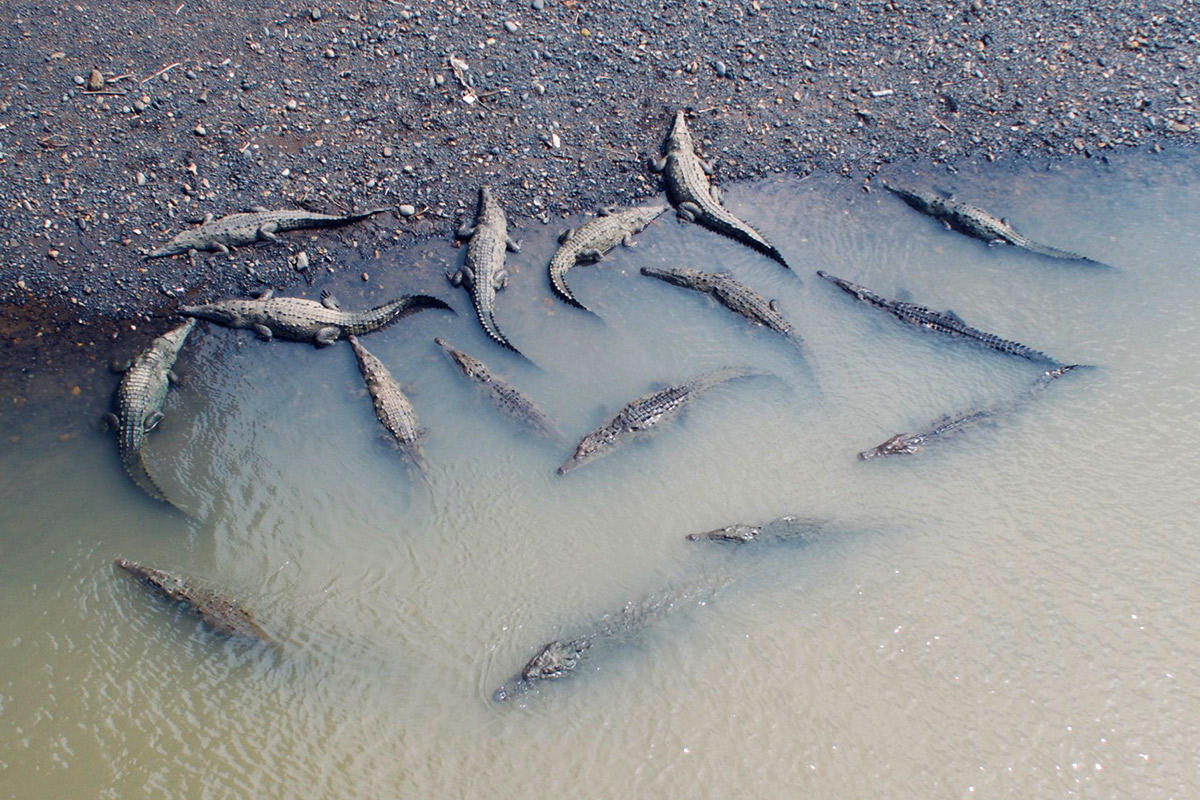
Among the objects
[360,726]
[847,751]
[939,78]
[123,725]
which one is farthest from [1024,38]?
[123,725]

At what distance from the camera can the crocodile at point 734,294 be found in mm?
7992

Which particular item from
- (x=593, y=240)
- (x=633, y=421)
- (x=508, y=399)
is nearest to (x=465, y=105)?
(x=593, y=240)

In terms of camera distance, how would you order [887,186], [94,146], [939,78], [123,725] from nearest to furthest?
[123,725] → [94,146] → [887,186] → [939,78]

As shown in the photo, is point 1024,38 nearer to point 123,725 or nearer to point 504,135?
point 504,135

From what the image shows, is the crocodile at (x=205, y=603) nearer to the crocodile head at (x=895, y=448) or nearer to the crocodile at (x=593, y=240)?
the crocodile at (x=593, y=240)

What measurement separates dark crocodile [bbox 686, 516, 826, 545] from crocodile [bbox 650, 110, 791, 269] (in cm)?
329

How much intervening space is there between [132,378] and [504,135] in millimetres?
5090

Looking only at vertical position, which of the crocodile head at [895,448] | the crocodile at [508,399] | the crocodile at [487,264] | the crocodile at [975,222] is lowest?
the crocodile at [508,399]

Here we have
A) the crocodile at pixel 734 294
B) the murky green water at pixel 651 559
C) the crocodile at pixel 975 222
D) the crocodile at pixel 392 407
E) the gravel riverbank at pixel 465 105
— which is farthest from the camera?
the crocodile at pixel 975 222

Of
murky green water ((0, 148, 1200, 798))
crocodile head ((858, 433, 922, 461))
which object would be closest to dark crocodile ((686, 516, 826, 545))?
murky green water ((0, 148, 1200, 798))

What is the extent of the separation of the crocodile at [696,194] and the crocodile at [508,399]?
3.27 m

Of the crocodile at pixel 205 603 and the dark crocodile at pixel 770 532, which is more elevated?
the dark crocodile at pixel 770 532

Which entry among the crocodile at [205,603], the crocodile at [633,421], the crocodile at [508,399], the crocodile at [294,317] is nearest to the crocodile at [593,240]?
→ the crocodile at [508,399]

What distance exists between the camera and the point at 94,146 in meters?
8.46
